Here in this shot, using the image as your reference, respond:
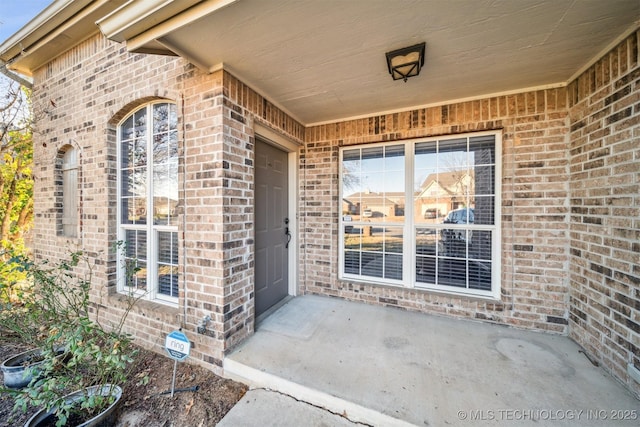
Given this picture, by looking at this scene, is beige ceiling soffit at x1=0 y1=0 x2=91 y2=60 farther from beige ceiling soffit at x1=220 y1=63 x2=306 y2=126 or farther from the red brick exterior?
beige ceiling soffit at x1=220 y1=63 x2=306 y2=126

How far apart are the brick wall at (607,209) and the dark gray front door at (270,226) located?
333 cm

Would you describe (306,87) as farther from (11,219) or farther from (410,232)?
(11,219)

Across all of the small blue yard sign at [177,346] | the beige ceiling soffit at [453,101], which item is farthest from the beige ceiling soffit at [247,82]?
the small blue yard sign at [177,346]

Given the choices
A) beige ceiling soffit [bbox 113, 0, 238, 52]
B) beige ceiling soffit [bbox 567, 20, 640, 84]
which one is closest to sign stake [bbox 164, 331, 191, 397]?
beige ceiling soffit [bbox 113, 0, 238, 52]

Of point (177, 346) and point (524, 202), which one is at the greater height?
point (524, 202)

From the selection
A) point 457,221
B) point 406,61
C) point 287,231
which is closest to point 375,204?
point 457,221

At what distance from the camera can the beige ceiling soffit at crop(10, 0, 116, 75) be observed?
265cm

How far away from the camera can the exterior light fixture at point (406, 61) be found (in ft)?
6.17

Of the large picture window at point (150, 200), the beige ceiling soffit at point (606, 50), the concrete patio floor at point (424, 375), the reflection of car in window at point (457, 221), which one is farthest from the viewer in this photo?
the reflection of car in window at point (457, 221)

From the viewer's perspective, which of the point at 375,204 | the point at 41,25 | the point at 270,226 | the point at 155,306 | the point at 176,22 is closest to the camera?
the point at 176,22

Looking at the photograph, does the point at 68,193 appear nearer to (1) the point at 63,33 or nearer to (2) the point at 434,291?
(1) the point at 63,33

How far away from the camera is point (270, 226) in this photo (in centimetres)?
315

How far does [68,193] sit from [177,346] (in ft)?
10.8

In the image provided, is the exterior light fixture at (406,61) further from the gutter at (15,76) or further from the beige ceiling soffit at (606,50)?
the gutter at (15,76)
